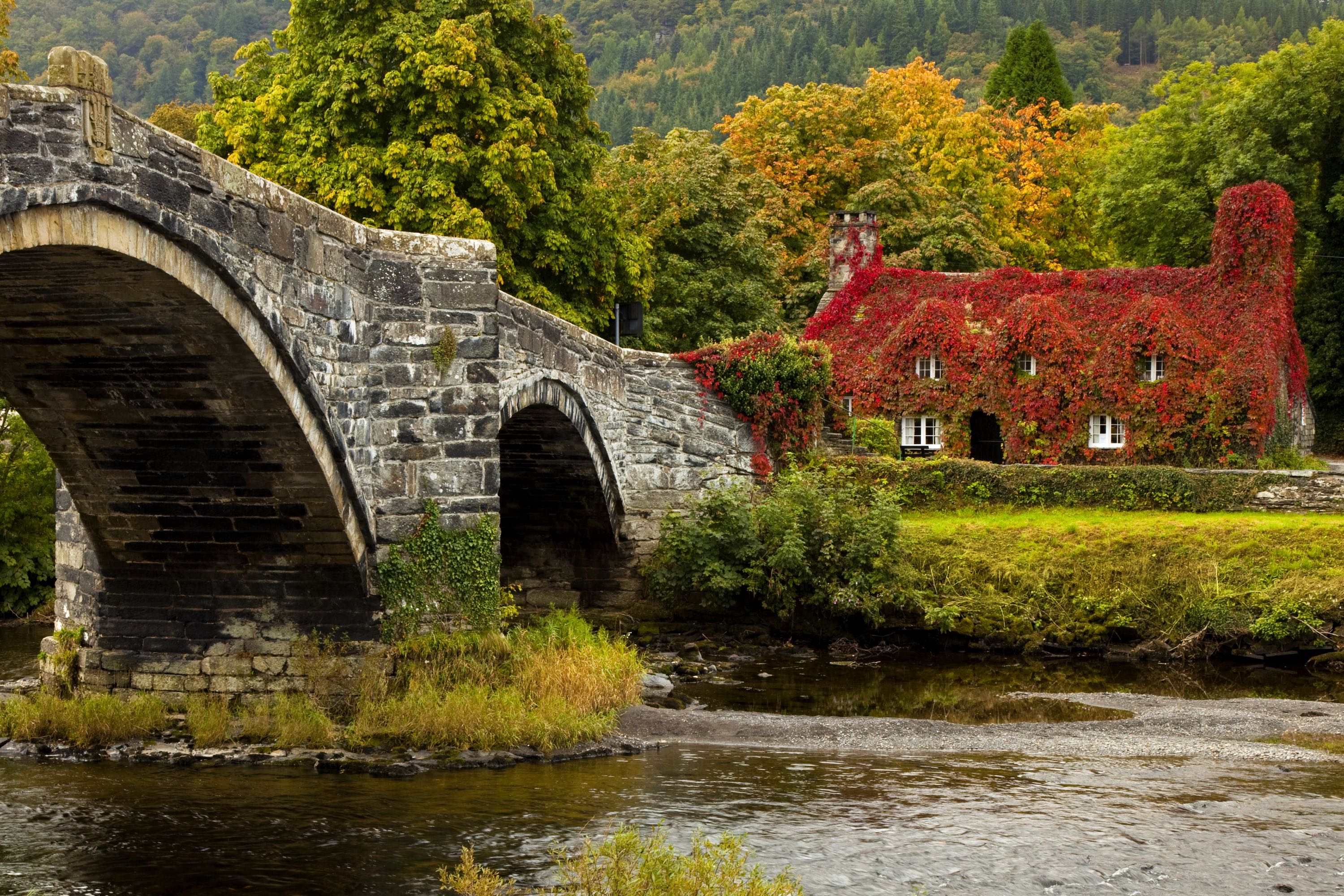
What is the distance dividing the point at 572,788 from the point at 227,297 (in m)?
4.62

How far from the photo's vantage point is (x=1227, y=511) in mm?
22250

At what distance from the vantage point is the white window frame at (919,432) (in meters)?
28.6

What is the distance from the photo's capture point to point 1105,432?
2739 centimetres

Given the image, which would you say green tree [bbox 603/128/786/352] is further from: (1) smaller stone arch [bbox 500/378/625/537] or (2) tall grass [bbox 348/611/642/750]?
(2) tall grass [bbox 348/611/642/750]

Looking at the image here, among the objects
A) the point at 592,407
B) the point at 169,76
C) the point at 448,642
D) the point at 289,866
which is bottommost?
the point at 289,866

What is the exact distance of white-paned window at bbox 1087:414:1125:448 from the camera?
27297 mm

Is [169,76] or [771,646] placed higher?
[169,76]

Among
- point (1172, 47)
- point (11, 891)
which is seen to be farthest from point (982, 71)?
point (11, 891)

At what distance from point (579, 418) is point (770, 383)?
17.8 feet

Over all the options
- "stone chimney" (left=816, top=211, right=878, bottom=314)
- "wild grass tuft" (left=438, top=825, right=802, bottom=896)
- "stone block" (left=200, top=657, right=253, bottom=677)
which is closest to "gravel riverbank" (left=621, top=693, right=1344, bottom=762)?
"stone block" (left=200, top=657, right=253, bottom=677)

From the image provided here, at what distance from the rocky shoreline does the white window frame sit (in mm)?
16925

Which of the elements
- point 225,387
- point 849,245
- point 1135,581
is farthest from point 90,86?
point 849,245

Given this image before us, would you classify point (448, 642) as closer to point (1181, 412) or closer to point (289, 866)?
point (289, 866)

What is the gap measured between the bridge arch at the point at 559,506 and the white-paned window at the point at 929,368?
415 inches
